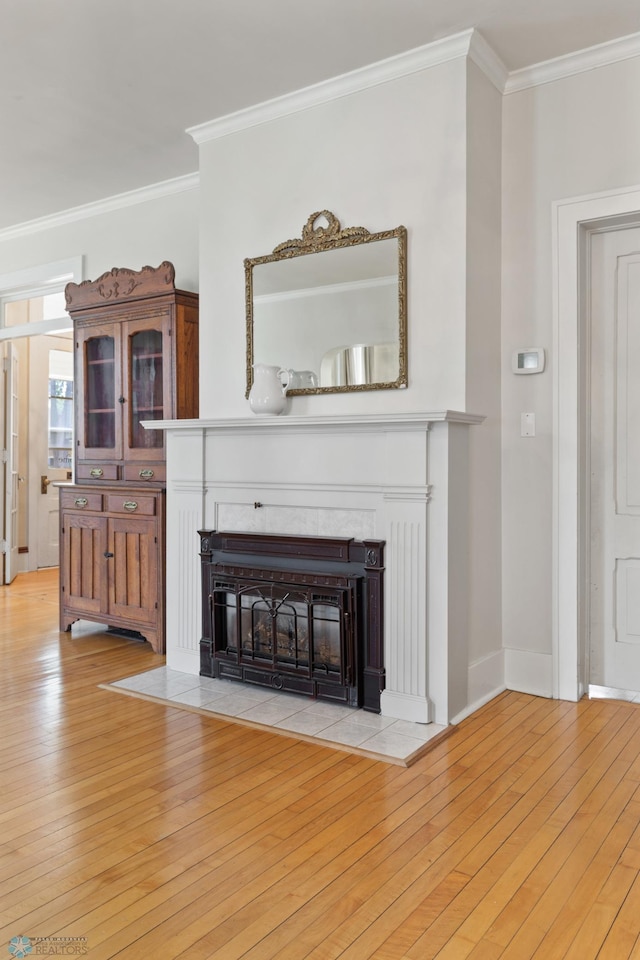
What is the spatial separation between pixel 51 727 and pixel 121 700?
39 cm

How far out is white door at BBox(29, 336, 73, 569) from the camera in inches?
286

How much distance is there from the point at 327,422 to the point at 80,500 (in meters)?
2.08

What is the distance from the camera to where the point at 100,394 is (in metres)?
4.54

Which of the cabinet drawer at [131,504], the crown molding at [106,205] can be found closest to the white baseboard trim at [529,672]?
the cabinet drawer at [131,504]

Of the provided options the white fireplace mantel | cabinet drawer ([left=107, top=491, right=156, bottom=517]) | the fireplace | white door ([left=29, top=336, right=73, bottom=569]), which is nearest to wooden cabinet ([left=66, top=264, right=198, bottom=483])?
cabinet drawer ([left=107, top=491, right=156, bottom=517])

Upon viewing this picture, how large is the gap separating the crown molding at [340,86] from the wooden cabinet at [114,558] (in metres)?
1.93

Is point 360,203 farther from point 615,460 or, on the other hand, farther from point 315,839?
point 315,839

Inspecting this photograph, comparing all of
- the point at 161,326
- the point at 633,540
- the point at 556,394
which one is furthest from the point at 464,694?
the point at 161,326

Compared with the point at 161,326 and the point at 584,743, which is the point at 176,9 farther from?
A: the point at 584,743

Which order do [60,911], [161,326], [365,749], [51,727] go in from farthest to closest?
[161,326] < [51,727] < [365,749] < [60,911]

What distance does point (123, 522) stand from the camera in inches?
168

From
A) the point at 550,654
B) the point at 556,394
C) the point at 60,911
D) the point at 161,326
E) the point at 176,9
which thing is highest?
the point at 176,9

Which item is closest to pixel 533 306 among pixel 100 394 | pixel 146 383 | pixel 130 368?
pixel 146 383

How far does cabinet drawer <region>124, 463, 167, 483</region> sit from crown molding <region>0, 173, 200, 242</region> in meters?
1.76
